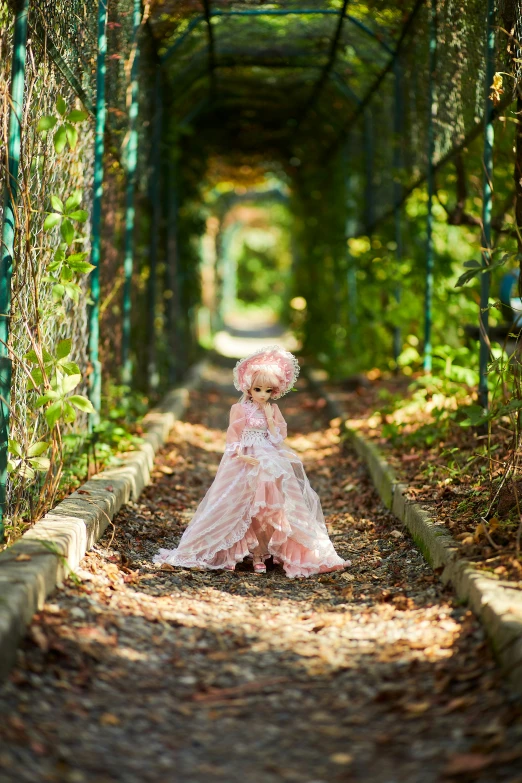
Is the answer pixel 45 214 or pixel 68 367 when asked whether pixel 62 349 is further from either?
pixel 45 214

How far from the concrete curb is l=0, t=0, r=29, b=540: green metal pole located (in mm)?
247

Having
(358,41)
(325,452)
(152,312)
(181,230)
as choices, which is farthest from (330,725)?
(181,230)

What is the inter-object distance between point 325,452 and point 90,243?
2.96 m

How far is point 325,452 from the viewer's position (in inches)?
309

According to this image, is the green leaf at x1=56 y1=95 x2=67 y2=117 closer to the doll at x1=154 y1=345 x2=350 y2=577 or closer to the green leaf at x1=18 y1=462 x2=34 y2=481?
the green leaf at x1=18 y1=462 x2=34 y2=481

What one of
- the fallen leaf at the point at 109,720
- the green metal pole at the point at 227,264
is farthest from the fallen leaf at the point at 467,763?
the green metal pole at the point at 227,264

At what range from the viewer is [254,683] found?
2.90 m

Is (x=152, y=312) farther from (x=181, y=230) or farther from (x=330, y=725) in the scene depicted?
(x=330, y=725)

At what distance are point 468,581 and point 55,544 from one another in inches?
59.6

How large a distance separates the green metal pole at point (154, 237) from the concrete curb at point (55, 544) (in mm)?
3374

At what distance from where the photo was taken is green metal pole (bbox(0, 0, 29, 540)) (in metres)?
3.52

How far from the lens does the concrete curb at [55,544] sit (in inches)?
112

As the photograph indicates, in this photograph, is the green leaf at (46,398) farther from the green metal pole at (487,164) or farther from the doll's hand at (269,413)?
the green metal pole at (487,164)

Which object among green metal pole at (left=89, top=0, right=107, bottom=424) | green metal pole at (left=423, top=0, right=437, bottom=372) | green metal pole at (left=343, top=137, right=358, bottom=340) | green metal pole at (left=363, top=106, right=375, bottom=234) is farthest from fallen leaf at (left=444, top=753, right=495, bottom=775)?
green metal pole at (left=363, top=106, right=375, bottom=234)
